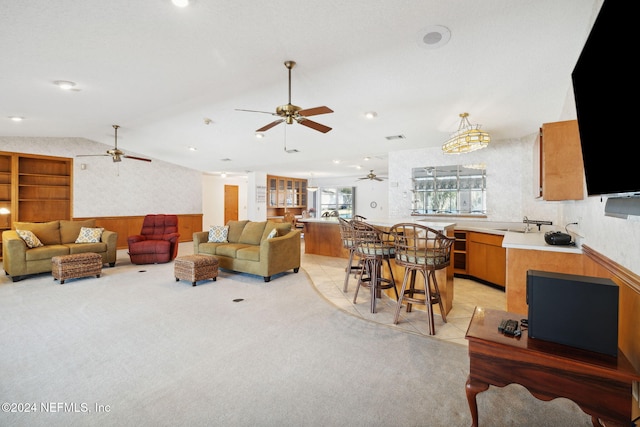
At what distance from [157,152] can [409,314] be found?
7.54 meters

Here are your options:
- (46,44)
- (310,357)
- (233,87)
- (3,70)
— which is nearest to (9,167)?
(3,70)

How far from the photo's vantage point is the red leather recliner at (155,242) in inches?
237

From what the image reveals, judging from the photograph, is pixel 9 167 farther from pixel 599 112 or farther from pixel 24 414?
pixel 599 112

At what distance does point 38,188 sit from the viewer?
22.8ft

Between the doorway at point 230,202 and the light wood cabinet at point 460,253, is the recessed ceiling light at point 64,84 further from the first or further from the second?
the doorway at point 230,202

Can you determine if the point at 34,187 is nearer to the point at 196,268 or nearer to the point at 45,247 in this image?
the point at 45,247

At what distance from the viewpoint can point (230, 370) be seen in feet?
7.30

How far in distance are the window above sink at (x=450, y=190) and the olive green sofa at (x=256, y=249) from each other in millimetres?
2884

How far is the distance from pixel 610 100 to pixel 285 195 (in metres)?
11.2

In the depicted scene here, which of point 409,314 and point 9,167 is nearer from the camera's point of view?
point 409,314

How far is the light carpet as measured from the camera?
1750 mm

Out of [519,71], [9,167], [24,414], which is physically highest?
[519,71]

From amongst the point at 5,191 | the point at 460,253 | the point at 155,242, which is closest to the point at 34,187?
the point at 5,191

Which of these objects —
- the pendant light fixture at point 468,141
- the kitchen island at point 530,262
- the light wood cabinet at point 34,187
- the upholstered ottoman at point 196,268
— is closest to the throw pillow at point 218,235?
the upholstered ottoman at point 196,268
